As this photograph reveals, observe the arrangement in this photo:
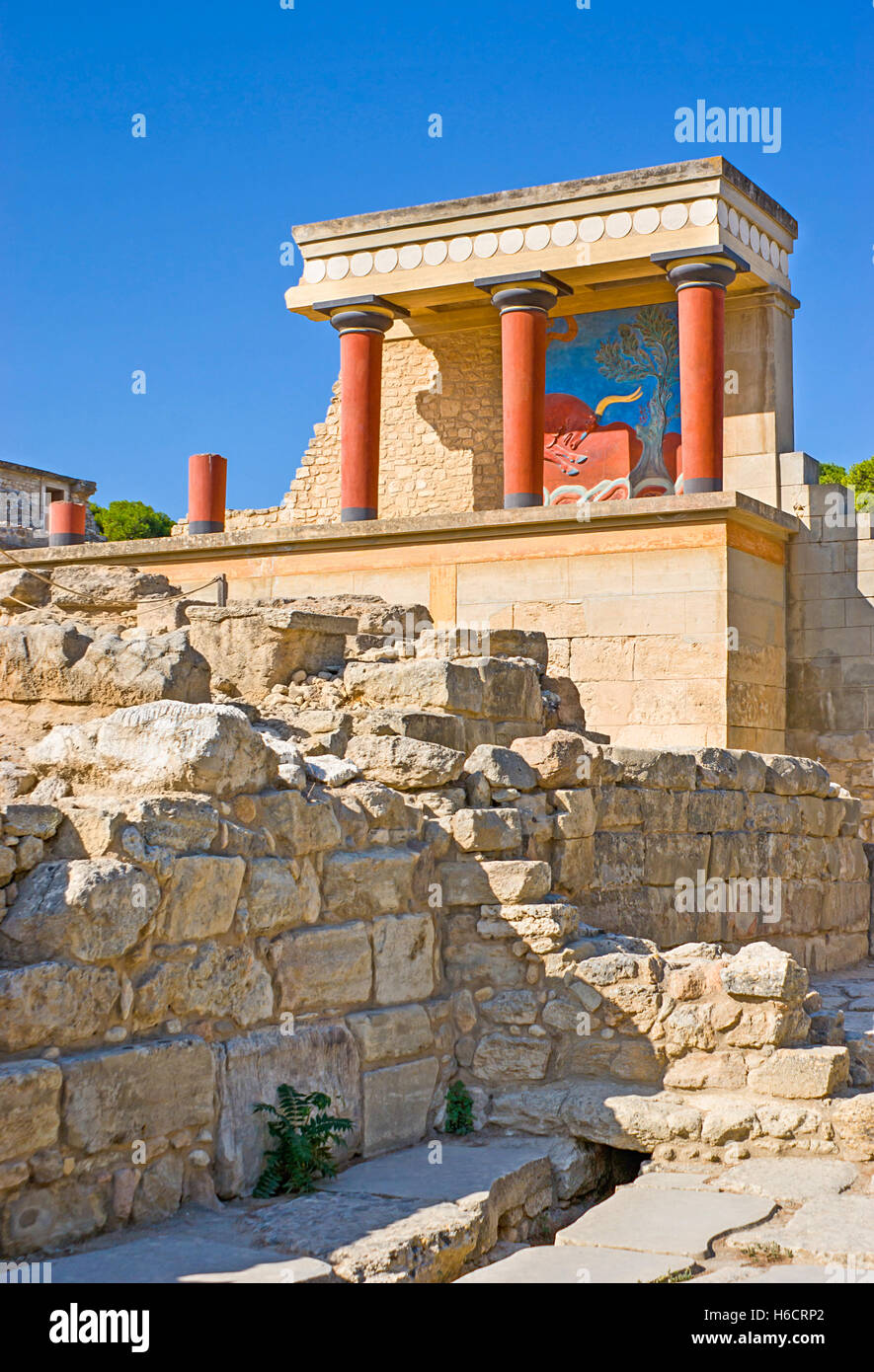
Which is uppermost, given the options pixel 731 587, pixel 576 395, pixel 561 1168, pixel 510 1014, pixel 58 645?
pixel 576 395

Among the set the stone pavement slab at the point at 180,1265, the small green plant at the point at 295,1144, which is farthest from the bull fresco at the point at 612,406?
the stone pavement slab at the point at 180,1265

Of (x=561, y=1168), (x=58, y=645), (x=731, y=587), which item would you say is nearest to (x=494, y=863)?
(x=561, y=1168)

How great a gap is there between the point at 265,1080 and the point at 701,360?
10139mm

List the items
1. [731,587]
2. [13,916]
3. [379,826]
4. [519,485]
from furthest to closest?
[519,485]
[731,587]
[379,826]
[13,916]

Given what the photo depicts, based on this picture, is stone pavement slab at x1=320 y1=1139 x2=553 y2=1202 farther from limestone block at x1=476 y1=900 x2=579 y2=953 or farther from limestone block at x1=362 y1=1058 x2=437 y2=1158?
limestone block at x1=476 y1=900 x2=579 y2=953

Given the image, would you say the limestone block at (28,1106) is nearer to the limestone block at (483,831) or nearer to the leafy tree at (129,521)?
A: the limestone block at (483,831)

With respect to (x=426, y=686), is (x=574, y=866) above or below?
below

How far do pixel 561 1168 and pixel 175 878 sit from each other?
1.94 meters

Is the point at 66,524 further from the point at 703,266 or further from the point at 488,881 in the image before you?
the point at 488,881

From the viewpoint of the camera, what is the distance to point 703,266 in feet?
44.7

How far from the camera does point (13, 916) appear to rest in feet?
14.5

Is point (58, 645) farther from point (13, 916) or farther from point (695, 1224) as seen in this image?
point (695, 1224)

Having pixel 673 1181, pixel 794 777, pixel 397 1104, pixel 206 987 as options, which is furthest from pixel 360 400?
pixel 673 1181
